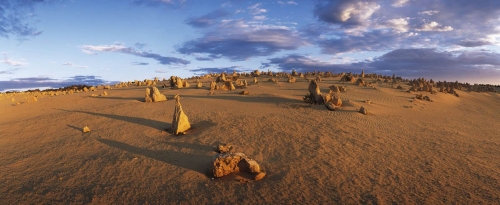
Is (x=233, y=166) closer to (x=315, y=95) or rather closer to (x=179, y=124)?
(x=179, y=124)

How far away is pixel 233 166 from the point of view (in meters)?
7.21

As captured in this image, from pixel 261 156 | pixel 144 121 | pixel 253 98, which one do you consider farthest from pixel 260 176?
pixel 253 98

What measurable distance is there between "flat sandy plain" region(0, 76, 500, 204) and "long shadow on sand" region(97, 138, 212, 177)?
0.10ft

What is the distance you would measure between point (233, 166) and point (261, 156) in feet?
4.27

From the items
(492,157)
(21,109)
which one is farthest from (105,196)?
(21,109)

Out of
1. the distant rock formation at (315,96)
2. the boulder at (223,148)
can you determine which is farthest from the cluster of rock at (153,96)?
the boulder at (223,148)

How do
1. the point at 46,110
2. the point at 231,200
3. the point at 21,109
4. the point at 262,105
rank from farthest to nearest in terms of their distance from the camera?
the point at 21,109 → the point at 46,110 → the point at 262,105 → the point at 231,200

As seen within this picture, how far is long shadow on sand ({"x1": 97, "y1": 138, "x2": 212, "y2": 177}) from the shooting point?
775cm

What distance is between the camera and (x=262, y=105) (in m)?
14.6

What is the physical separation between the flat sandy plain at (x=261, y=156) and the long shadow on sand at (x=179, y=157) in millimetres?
30

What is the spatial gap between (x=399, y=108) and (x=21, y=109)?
21391mm

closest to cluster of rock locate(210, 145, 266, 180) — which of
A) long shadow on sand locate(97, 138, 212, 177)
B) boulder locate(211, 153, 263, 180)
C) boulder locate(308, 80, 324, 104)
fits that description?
boulder locate(211, 153, 263, 180)

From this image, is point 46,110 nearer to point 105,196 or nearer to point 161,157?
point 161,157

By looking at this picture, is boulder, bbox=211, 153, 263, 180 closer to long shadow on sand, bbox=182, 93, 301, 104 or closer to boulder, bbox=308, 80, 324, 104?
boulder, bbox=308, 80, 324, 104
